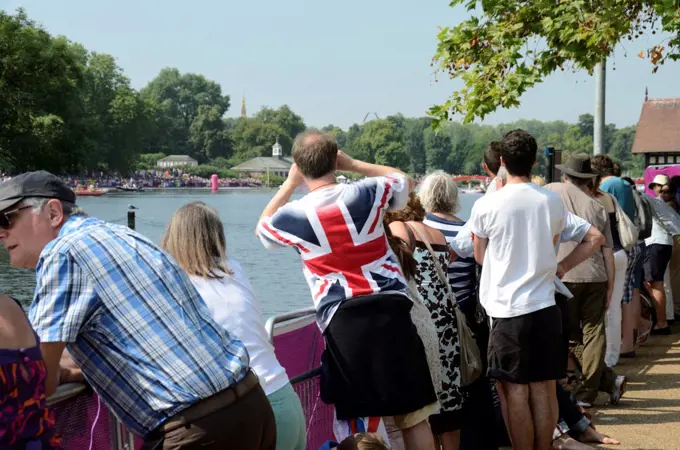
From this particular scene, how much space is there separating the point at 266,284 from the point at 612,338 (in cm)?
Result: 2565

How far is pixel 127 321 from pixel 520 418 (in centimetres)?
312

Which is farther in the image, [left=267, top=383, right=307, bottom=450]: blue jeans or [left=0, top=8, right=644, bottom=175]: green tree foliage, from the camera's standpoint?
[left=0, top=8, right=644, bottom=175]: green tree foliage

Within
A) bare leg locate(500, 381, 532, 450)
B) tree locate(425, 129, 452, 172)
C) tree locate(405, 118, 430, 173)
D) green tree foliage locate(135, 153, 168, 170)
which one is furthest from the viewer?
tree locate(405, 118, 430, 173)

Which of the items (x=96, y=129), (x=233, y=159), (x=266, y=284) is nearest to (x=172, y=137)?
(x=233, y=159)

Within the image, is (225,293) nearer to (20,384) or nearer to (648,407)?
(20,384)

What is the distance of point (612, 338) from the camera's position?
8.30 meters

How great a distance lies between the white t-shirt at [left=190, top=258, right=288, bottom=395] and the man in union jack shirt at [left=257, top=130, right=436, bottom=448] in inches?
15.6

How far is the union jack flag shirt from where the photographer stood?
13.3ft

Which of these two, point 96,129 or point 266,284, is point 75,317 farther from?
point 96,129

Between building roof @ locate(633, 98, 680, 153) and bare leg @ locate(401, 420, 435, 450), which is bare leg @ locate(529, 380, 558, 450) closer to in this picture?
bare leg @ locate(401, 420, 435, 450)

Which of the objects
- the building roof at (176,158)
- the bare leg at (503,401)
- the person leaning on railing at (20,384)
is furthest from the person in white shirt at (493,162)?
the building roof at (176,158)

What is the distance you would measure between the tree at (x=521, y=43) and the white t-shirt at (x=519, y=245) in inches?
224

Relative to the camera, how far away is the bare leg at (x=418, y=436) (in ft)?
13.8

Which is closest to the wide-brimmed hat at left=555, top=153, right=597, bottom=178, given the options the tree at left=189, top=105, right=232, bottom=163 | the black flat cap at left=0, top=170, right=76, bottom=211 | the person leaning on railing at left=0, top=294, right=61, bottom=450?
the black flat cap at left=0, top=170, right=76, bottom=211
